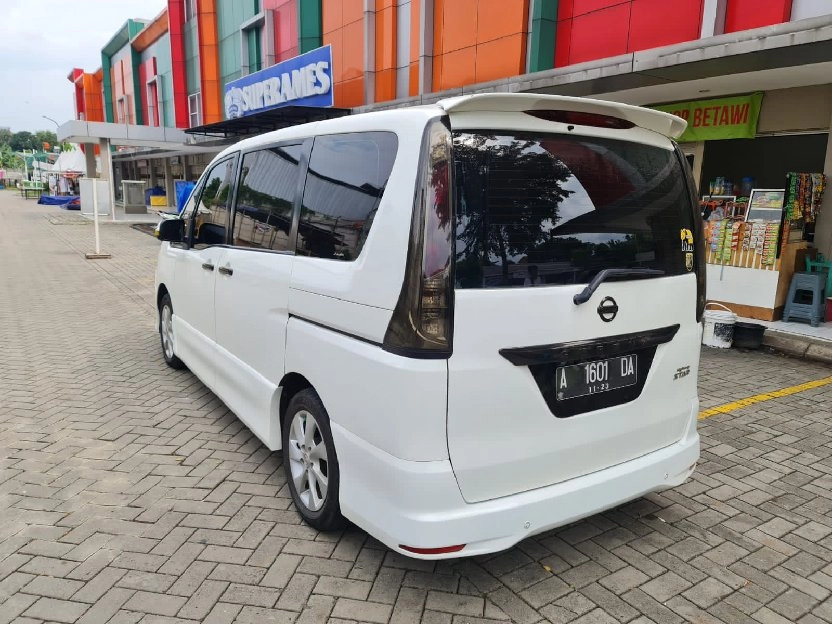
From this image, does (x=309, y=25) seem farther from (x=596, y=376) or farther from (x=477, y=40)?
(x=596, y=376)

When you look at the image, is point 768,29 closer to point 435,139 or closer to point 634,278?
point 634,278

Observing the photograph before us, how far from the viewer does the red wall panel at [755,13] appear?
816cm

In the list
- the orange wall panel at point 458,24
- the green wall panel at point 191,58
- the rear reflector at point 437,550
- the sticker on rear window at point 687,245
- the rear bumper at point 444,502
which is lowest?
the rear reflector at point 437,550

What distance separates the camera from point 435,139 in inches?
89.9

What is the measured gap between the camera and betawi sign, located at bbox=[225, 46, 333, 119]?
16844mm

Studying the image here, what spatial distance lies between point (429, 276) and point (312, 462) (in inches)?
51.3

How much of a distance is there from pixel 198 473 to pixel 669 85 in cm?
766

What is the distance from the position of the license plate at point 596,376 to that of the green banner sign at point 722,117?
23.8 feet

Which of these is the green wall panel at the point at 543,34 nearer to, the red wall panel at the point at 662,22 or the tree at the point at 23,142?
the red wall panel at the point at 662,22

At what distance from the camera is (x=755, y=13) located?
8.53 meters

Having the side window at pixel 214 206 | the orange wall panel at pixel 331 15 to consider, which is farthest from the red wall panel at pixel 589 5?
the orange wall panel at pixel 331 15

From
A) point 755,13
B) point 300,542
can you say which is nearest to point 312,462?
point 300,542

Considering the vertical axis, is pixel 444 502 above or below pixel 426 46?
below

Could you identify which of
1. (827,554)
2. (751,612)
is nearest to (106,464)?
(751,612)
